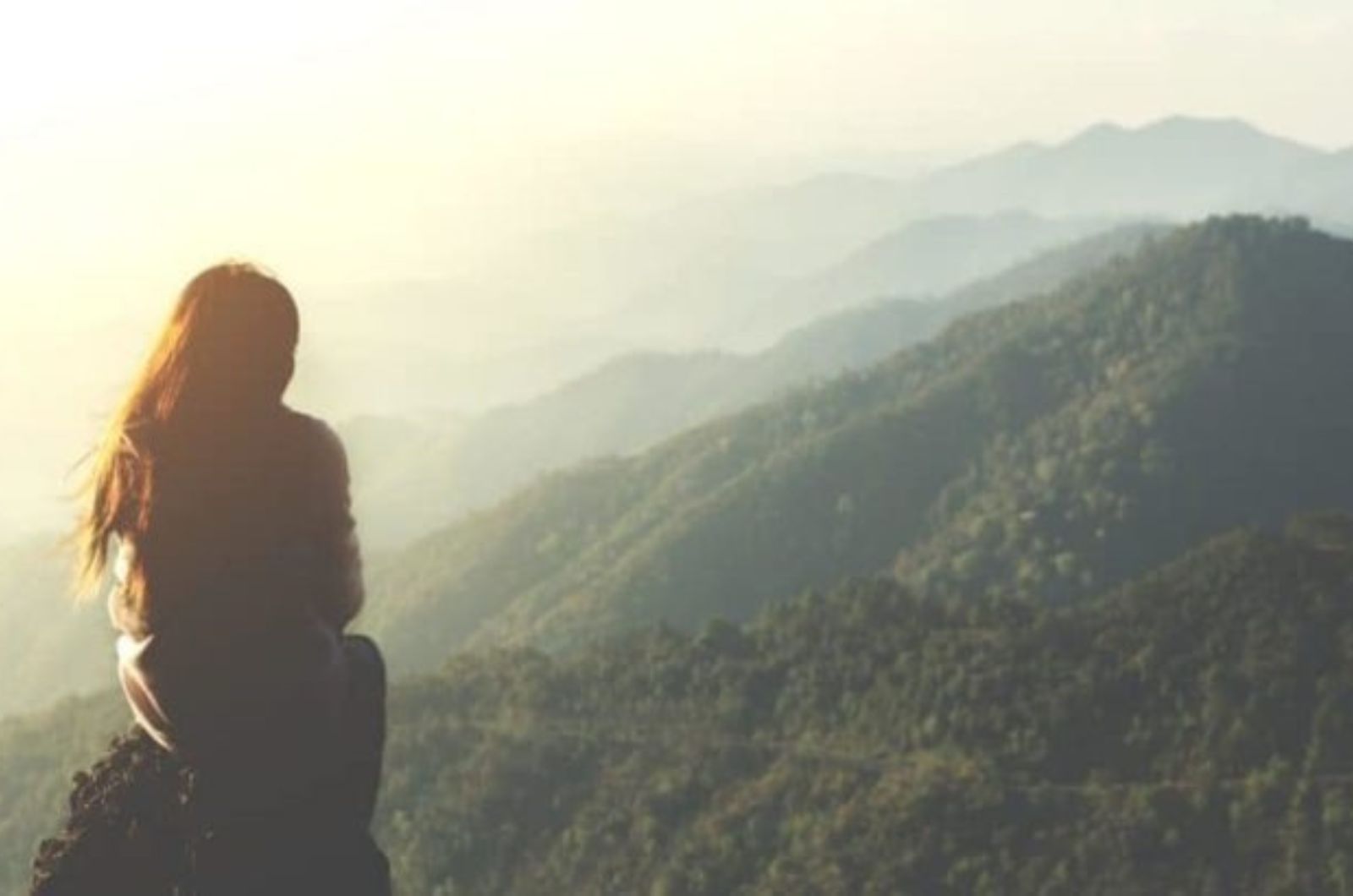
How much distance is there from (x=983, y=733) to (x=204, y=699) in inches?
2764

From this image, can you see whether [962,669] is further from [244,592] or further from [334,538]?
[244,592]

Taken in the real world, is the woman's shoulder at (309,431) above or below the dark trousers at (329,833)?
above

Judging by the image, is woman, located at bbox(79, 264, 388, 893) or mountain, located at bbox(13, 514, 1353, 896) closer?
woman, located at bbox(79, 264, 388, 893)

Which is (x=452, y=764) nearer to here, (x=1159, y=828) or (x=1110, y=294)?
(x=1159, y=828)

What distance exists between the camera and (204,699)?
5465 mm

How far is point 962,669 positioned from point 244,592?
242 feet

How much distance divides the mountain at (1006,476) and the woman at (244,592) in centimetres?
12665

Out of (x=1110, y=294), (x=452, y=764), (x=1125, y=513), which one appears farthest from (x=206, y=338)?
(x=1110, y=294)

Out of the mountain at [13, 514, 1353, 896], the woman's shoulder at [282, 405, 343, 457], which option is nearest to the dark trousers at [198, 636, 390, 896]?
the woman's shoulder at [282, 405, 343, 457]

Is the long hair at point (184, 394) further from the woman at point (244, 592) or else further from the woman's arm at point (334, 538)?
the woman's arm at point (334, 538)

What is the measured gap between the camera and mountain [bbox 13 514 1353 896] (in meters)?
60.2

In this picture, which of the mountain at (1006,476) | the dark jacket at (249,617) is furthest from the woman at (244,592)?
the mountain at (1006,476)

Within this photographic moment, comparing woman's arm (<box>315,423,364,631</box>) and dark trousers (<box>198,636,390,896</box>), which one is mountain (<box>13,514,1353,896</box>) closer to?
dark trousers (<box>198,636,390,896</box>)

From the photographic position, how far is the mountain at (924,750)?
60156mm
